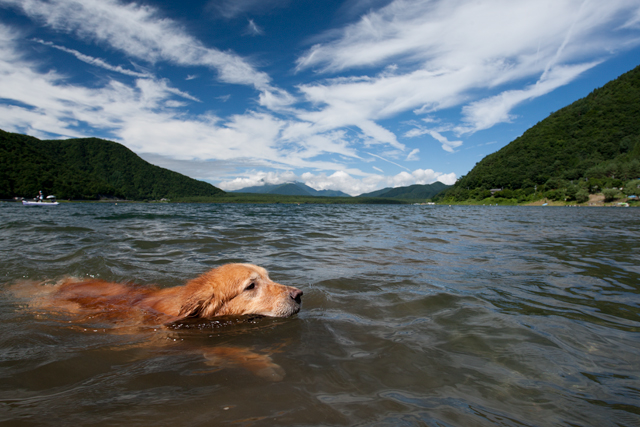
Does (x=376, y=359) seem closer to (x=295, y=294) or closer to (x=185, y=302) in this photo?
(x=295, y=294)

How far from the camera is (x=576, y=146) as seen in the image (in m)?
127

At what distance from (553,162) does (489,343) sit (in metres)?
165

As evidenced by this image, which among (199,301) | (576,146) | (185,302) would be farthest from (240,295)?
(576,146)

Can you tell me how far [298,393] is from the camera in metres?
2.42

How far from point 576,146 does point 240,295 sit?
565ft

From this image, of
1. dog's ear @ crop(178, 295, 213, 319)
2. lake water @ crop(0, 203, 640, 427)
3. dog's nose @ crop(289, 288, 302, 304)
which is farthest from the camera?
dog's nose @ crop(289, 288, 302, 304)

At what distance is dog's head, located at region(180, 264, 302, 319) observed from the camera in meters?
4.15

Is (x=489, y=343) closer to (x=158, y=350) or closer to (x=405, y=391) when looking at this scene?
(x=405, y=391)

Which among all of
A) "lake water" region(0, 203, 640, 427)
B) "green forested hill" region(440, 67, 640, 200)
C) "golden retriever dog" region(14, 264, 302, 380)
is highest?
"green forested hill" region(440, 67, 640, 200)

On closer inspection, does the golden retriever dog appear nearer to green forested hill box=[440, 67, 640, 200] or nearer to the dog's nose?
the dog's nose

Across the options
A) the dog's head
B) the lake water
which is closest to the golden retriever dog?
the dog's head

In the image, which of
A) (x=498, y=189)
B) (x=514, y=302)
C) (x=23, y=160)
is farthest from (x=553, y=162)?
(x=23, y=160)

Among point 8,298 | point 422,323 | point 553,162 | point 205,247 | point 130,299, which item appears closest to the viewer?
point 422,323

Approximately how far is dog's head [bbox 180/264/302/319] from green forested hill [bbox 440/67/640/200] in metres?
134
